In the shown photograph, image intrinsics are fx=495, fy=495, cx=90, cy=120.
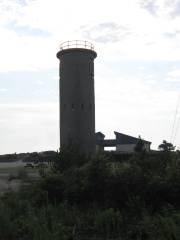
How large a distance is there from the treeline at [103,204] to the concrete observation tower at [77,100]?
25340 millimetres

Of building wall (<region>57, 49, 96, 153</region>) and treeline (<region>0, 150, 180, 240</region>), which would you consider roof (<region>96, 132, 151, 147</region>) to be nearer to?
building wall (<region>57, 49, 96, 153</region>)

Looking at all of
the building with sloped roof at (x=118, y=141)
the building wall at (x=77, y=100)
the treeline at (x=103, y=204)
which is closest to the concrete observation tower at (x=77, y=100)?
the building wall at (x=77, y=100)

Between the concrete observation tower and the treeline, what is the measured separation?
83.1ft

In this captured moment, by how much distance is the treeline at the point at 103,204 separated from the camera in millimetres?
11391

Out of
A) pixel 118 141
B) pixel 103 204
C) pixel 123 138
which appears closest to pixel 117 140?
pixel 118 141

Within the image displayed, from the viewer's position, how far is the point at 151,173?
646 inches

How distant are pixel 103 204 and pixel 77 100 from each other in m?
29.6

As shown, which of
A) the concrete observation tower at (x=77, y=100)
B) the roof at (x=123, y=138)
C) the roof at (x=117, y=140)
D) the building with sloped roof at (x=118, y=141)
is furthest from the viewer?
the roof at (x=117, y=140)

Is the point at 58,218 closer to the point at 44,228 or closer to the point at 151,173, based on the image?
the point at 44,228

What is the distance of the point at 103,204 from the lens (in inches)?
635

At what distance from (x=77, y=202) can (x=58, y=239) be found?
687 cm

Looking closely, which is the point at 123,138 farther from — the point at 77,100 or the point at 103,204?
the point at 103,204

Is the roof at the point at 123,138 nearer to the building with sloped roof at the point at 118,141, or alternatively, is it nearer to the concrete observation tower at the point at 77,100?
the building with sloped roof at the point at 118,141

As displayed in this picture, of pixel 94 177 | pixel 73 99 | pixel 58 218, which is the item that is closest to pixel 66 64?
pixel 73 99
